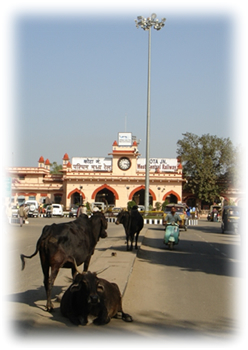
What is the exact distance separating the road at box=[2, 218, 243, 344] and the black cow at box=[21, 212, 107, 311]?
1.97 feet

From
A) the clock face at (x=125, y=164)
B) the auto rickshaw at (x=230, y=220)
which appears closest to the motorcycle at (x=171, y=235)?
the auto rickshaw at (x=230, y=220)

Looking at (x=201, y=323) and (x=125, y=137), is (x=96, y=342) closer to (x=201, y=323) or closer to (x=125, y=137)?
(x=201, y=323)

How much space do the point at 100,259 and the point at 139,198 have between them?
183ft

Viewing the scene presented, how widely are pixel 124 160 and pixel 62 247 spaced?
58.5 m

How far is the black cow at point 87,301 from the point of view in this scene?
6.36m

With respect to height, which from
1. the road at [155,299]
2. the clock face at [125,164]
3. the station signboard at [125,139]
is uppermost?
the station signboard at [125,139]

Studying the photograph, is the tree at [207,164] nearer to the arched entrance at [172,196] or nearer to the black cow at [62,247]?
the arched entrance at [172,196]

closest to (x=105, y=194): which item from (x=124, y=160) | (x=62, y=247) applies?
(x=124, y=160)

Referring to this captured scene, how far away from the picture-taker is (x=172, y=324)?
22.9 ft

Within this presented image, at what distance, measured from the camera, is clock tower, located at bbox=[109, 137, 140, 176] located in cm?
6531

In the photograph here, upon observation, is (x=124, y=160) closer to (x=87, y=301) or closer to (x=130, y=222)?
(x=130, y=222)

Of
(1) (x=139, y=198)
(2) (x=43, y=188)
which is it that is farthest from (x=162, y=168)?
(2) (x=43, y=188)

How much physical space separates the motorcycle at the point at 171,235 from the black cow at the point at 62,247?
949 centimetres

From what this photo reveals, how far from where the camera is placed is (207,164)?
2539 inches
